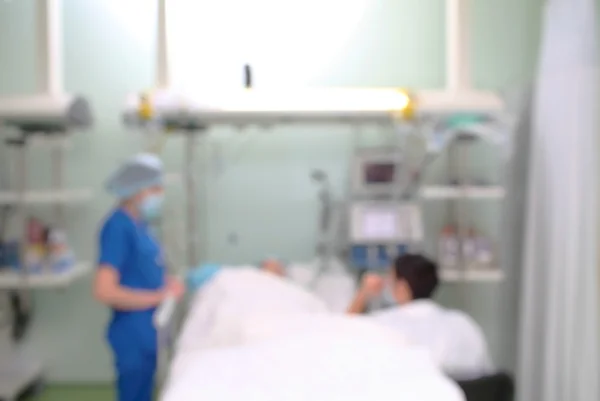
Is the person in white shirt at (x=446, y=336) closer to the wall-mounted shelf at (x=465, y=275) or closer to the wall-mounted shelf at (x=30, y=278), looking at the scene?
the wall-mounted shelf at (x=465, y=275)

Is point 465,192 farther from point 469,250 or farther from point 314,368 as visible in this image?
point 314,368

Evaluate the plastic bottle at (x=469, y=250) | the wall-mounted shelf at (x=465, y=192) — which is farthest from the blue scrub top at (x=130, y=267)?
the plastic bottle at (x=469, y=250)

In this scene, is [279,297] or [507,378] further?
[279,297]

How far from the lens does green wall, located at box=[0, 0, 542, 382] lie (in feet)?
11.9

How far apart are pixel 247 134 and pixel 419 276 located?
167 centimetres

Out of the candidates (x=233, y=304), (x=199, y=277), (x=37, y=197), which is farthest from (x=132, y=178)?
(x=37, y=197)

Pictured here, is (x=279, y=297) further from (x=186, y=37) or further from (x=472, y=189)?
(x=186, y=37)

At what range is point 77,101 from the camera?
2.94m

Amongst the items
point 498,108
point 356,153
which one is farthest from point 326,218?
point 498,108

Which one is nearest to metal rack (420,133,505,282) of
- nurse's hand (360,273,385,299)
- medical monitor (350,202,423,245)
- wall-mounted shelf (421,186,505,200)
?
wall-mounted shelf (421,186,505,200)

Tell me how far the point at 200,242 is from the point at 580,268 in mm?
2249

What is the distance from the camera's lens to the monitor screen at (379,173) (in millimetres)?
3246

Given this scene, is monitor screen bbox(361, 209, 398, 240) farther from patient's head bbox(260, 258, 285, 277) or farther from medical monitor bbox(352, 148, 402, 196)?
patient's head bbox(260, 258, 285, 277)

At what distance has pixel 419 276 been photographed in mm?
2277
